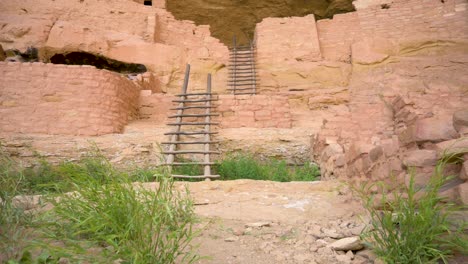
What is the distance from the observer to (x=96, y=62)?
8.13 m

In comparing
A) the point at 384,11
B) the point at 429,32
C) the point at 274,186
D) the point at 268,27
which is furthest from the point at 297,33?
the point at 274,186

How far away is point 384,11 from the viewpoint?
8039 millimetres

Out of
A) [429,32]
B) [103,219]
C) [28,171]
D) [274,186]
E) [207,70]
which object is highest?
[429,32]

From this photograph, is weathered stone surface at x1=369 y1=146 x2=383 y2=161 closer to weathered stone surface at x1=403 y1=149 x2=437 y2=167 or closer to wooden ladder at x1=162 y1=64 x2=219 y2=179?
weathered stone surface at x1=403 y1=149 x2=437 y2=167

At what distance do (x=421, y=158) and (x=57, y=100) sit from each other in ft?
17.7

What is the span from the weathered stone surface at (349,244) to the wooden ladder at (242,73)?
20.7 ft

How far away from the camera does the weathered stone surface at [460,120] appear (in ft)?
5.08

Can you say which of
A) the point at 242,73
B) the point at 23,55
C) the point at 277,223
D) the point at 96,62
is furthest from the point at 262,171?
the point at 23,55

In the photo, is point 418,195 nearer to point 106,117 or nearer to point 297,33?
point 106,117

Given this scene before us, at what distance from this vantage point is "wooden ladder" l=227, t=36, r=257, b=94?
7.87 m

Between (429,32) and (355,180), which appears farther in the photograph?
(429,32)

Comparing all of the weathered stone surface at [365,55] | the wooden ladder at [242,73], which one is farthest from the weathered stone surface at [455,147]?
the weathered stone surface at [365,55]

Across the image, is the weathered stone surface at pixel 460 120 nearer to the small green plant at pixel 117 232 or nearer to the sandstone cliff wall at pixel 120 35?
the small green plant at pixel 117 232

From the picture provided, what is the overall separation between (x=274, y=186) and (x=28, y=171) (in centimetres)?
333
